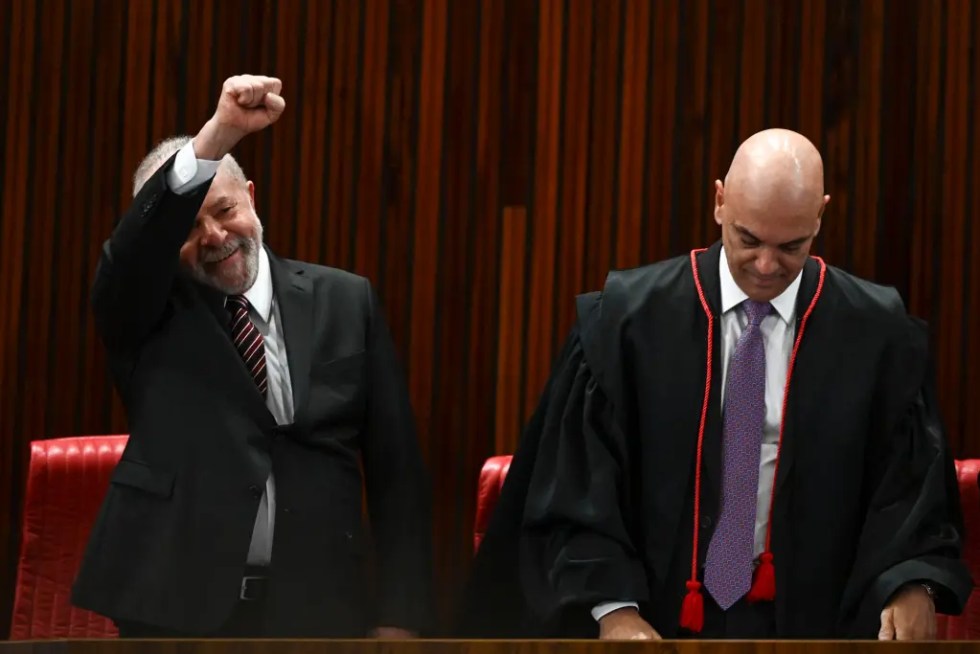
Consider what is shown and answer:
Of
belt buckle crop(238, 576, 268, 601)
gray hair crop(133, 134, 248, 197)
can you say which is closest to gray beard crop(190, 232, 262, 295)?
gray hair crop(133, 134, 248, 197)

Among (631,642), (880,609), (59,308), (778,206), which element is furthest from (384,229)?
(631,642)

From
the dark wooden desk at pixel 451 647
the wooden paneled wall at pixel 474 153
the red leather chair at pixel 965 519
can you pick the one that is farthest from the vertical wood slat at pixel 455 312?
the dark wooden desk at pixel 451 647

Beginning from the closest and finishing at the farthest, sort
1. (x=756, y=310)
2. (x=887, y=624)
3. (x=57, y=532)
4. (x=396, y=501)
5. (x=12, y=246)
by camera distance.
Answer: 1. (x=887, y=624)
2. (x=756, y=310)
3. (x=396, y=501)
4. (x=57, y=532)
5. (x=12, y=246)

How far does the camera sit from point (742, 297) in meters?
2.69

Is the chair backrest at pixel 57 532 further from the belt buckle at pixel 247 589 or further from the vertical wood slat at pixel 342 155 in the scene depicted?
the vertical wood slat at pixel 342 155

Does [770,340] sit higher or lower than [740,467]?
higher

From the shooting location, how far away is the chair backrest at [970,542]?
115 inches

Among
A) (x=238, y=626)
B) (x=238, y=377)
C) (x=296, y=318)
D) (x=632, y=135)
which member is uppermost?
(x=632, y=135)

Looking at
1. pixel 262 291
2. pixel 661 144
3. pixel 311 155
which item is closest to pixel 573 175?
pixel 661 144

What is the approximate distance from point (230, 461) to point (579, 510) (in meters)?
0.63

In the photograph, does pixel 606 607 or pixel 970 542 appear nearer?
pixel 606 607

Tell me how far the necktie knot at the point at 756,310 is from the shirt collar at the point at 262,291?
2.96 ft

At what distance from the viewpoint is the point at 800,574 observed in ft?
8.58

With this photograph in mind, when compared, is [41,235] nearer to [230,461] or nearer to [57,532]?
[57,532]
